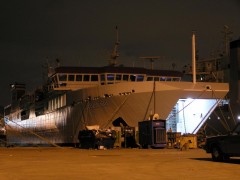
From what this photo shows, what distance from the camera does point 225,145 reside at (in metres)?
15.6

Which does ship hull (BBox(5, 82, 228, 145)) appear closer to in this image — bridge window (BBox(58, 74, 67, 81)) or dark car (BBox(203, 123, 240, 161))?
bridge window (BBox(58, 74, 67, 81))

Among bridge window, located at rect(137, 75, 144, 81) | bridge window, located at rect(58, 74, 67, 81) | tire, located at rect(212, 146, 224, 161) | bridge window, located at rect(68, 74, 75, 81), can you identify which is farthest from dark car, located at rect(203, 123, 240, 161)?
bridge window, located at rect(58, 74, 67, 81)

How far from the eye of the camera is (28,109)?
57.2 m

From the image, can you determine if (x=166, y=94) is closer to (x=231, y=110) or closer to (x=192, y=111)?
(x=192, y=111)

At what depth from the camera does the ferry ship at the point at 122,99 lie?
30.5 metres

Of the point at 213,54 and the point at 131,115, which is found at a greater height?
the point at 213,54

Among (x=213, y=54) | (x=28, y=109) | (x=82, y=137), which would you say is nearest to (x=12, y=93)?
(x=28, y=109)

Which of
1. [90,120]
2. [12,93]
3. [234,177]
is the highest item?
[12,93]

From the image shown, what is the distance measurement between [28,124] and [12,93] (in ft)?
59.7

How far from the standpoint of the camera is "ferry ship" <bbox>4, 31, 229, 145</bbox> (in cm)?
3052

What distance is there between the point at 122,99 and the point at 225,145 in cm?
1610

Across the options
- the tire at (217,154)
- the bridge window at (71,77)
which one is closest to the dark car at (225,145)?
the tire at (217,154)

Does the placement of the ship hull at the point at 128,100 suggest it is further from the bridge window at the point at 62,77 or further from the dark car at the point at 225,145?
the dark car at the point at 225,145

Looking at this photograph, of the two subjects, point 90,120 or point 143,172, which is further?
point 90,120
